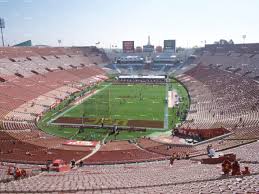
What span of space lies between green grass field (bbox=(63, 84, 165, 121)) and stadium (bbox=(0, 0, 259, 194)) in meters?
0.15

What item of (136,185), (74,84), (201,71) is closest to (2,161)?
(136,185)

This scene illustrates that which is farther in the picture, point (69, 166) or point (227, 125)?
point (227, 125)

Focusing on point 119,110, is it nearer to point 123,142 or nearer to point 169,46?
point 123,142

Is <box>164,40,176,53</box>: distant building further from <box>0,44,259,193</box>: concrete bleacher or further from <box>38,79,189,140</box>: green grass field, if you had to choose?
<box>38,79,189,140</box>: green grass field

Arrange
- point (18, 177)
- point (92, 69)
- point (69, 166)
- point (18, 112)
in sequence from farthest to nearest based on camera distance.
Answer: point (92, 69)
point (18, 112)
point (69, 166)
point (18, 177)

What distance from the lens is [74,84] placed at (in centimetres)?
7206

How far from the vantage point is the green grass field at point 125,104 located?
47.0 meters

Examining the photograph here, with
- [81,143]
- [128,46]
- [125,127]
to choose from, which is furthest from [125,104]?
[128,46]

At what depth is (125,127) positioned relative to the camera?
39781mm

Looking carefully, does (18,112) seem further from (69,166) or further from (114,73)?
(114,73)

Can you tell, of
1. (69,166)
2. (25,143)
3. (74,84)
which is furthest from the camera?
(74,84)

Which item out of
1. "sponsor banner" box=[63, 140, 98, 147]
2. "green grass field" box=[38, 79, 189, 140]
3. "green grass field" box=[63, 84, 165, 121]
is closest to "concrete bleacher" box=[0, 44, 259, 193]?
"sponsor banner" box=[63, 140, 98, 147]

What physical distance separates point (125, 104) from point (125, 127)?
51.4 ft

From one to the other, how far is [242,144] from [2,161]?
62.4 ft
